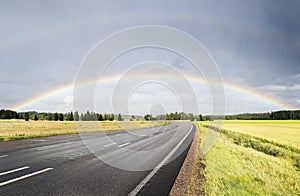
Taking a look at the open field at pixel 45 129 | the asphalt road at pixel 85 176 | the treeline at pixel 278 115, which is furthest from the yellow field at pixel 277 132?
the treeline at pixel 278 115

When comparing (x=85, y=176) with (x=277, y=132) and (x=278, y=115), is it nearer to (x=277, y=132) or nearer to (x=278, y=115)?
(x=277, y=132)

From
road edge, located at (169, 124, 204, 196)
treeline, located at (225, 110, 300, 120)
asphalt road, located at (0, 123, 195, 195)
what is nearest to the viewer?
asphalt road, located at (0, 123, 195, 195)

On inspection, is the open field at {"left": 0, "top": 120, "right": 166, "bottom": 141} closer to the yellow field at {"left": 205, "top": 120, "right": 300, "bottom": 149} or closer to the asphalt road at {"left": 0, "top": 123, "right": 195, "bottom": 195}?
the asphalt road at {"left": 0, "top": 123, "right": 195, "bottom": 195}

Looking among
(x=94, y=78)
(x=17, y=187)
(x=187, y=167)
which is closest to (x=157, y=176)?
(x=187, y=167)

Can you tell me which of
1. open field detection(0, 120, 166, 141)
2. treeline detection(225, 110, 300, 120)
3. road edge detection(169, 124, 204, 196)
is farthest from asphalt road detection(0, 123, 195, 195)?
treeline detection(225, 110, 300, 120)

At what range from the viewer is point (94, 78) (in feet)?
53.7

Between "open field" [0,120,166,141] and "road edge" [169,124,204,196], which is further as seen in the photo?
"open field" [0,120,166,141]

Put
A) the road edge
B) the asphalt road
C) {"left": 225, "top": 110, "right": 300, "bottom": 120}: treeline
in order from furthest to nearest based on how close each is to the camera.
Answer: {"left": 225, "top": 110, "right": 300, "bottom": 120}: treeline
the road edge
the asphalt road

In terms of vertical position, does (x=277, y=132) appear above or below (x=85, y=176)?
above

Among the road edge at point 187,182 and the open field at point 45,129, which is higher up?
the open field at point 45,129

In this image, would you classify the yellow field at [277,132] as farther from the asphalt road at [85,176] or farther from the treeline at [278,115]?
the treeline at [278,115]

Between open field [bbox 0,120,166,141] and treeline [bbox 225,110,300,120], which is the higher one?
treeline [bbox 225,110,300,120]

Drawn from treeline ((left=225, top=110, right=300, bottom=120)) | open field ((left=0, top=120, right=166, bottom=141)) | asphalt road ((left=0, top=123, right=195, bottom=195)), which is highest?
treeline ((left=225, top=110, right=300, bottom=120))

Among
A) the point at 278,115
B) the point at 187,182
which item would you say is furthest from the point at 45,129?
the point at 278,115
